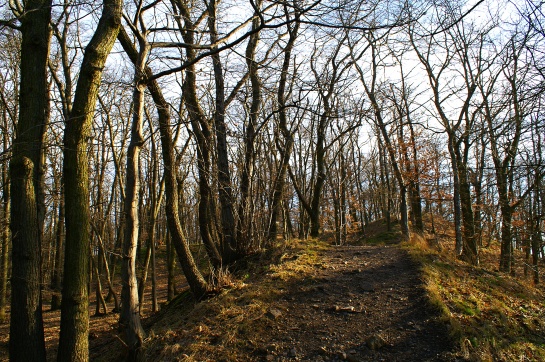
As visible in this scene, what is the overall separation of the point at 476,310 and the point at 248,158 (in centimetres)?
469

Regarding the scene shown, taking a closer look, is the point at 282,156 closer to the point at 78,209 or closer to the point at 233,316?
the point at 233,316

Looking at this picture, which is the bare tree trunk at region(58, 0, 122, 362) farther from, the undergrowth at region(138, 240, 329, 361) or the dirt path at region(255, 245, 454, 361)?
the dirt path at region(255, 245, 454, 361)

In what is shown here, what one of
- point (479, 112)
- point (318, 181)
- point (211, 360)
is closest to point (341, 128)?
point (479, 112)

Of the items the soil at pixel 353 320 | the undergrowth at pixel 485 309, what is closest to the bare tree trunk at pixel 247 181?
the soil at pixel 353 320

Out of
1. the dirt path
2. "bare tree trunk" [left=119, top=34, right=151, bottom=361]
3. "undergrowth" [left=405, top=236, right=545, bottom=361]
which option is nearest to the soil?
the dirt path

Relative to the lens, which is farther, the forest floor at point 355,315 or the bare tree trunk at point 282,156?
the bare tree trunk at point 282,156

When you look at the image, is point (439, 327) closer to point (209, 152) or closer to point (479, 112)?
point (209, 152)

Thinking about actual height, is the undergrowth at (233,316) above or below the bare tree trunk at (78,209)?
below

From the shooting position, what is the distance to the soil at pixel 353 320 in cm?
384

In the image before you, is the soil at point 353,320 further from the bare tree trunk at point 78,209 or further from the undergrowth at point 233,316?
the bare tree trunk at point 78,209

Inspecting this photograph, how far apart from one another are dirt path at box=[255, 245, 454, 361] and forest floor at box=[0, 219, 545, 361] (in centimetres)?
1

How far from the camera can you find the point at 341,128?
1753 centimetres

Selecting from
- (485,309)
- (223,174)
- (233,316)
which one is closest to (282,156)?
(223,174)

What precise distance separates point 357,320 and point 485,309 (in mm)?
1859
